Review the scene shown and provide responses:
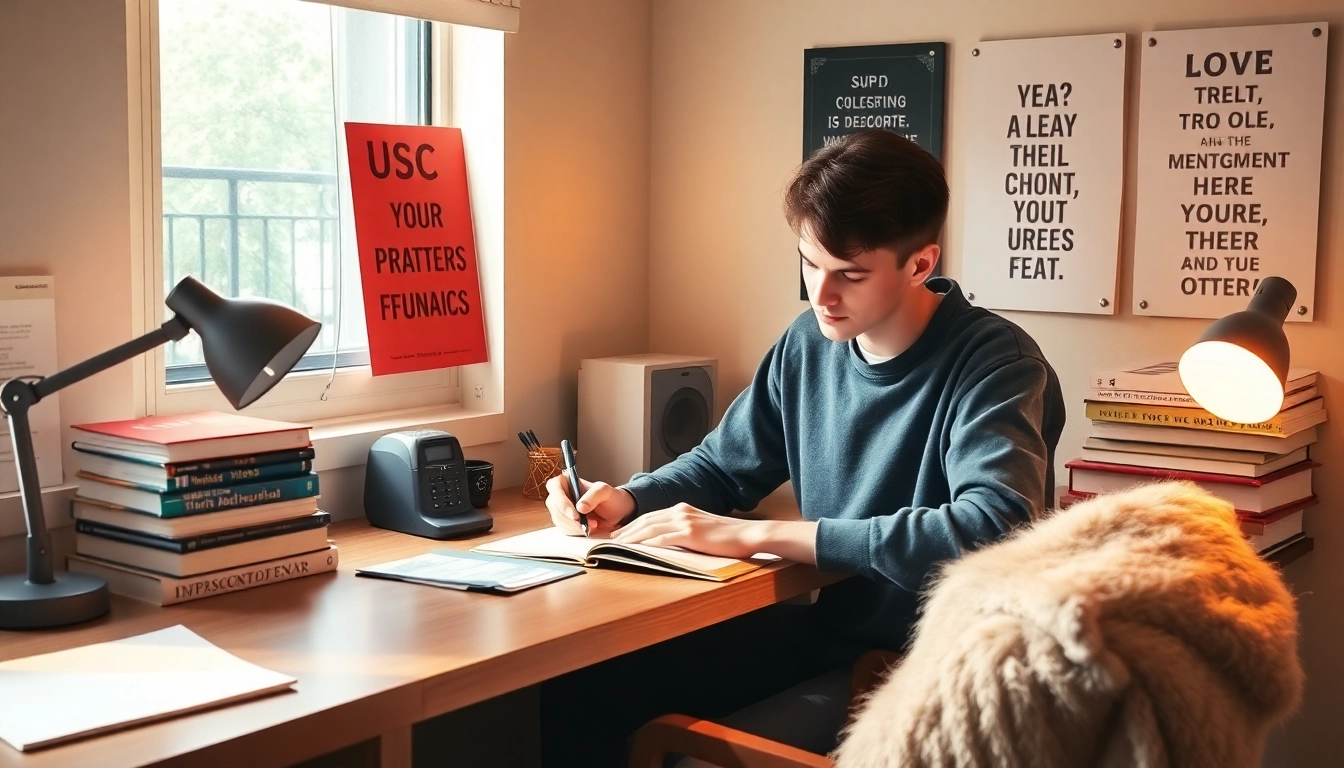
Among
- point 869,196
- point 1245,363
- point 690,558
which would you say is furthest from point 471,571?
point 1245,363

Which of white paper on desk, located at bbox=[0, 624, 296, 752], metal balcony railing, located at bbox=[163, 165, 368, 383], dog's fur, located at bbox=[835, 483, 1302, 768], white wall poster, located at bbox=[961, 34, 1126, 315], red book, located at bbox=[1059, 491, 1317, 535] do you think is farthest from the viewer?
white wall poster, located at bbox=[961, 34, 1126, 315]

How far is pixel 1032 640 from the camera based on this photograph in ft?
3.29

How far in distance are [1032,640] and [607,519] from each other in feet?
3.44

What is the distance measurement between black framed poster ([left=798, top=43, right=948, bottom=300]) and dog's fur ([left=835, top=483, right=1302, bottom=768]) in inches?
57.6

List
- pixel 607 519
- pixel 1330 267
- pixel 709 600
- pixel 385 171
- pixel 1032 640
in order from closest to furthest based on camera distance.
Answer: pixel 1032 640 → pixel 709 600 → pixel 607 519 → pixel 1330 267 → pixel 385 171

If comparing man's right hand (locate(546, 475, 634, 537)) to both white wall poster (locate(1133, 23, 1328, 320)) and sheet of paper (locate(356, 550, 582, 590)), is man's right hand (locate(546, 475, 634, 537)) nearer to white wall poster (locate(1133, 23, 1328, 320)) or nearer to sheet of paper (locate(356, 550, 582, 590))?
sheet of paper (locate(356, 550, 582, 590))

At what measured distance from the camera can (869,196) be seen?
5.84 ft

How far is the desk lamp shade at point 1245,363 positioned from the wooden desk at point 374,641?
617 mm

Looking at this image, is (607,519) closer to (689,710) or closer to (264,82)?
(689,710)

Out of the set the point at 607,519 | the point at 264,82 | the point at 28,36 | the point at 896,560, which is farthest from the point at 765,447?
the point at 28,36

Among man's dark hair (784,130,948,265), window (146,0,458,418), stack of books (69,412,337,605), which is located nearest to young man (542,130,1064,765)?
man's dark hair (784,130,948,265)

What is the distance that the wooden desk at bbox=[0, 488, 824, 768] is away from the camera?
1195 millimetres

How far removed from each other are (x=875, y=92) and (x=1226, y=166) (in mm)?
677

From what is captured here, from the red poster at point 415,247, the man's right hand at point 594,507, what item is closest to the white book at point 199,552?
the man's right hand at point 594,507
